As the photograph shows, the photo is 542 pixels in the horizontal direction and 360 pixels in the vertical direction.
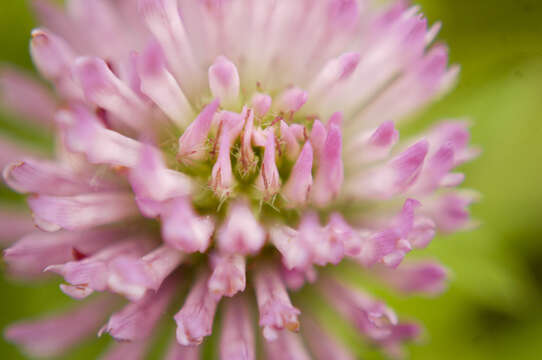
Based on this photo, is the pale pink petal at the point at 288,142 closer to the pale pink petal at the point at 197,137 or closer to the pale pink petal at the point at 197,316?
the pale pink petal at the point at 197,137

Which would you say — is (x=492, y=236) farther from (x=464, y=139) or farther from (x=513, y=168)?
(x=464, y=139)

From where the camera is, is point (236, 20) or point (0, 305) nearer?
point (236, 20)

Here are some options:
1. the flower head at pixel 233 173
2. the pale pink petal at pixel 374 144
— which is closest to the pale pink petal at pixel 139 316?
the flower head at pixel 233 173

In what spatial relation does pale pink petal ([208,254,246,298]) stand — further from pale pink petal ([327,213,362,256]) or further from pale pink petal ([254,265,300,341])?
pale pink petal ([327,213,362,256])

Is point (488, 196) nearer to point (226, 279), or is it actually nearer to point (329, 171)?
point (329, 171)

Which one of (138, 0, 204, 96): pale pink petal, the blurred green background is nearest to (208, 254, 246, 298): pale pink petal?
(138, 0, 204, 96): pale pink petal

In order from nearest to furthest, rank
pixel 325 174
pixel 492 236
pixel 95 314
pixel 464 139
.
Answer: pixel 325 174 → pixel 464 139 → pixel 95 314 → pixel 492 236

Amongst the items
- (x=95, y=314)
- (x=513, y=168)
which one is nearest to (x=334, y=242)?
(x=95, y=314)
